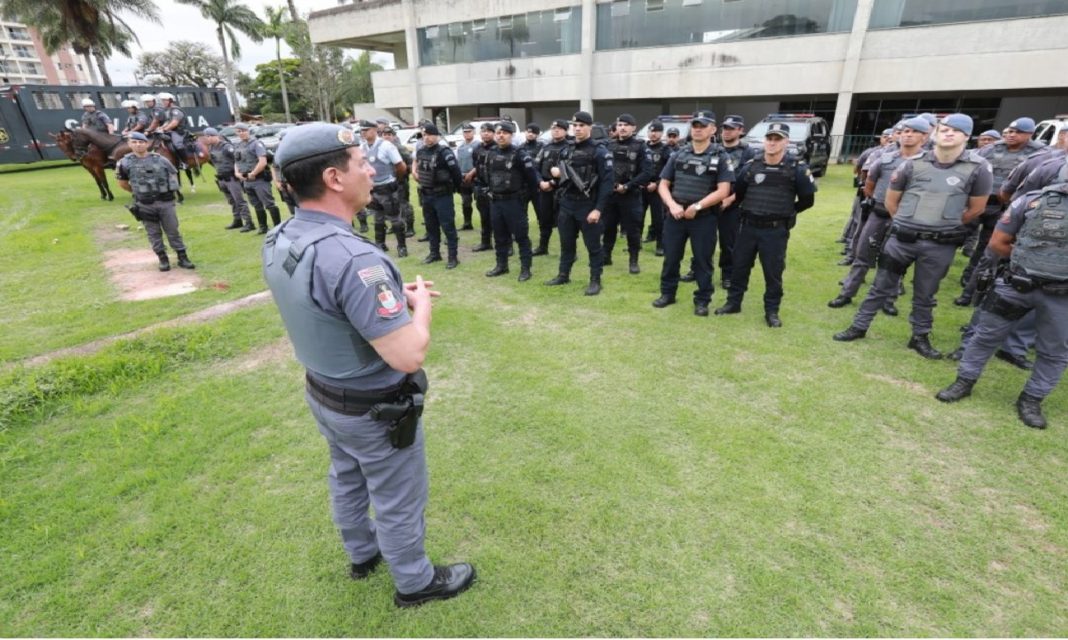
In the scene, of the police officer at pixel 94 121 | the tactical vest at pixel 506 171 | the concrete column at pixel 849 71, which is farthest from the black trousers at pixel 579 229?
the concrete column at pixel 849 71

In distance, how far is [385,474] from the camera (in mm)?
1807

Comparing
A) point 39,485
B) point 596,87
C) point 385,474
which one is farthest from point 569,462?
point 596,87

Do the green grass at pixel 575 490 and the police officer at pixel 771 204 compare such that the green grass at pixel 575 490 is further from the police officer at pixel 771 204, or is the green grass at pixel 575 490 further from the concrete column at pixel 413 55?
the concrete column at pixel 413 55

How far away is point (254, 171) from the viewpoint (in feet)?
26.1

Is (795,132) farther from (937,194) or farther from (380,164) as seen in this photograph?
(380,164)

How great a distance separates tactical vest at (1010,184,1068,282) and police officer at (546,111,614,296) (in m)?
3.34

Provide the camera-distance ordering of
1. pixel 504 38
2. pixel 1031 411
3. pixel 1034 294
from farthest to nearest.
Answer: pixel 504 38 → pixel 1031 411 → pixel 1034 294

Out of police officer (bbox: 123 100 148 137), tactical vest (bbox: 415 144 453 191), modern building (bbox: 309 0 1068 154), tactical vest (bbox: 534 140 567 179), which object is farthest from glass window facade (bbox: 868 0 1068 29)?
police officer (bbox: 123 100 148 137)

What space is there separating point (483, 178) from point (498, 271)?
1.46m

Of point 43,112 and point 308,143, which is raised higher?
point 43,112

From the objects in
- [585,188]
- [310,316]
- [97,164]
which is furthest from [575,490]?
[97,164]

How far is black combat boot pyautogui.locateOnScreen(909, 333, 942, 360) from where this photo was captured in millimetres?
4113

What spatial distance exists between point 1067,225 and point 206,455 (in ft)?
17.3

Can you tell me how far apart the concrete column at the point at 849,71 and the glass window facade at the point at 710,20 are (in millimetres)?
294
